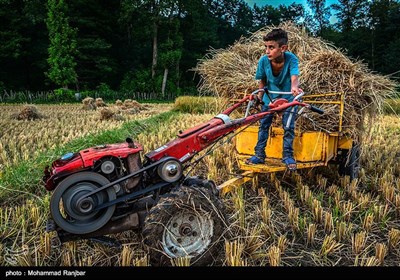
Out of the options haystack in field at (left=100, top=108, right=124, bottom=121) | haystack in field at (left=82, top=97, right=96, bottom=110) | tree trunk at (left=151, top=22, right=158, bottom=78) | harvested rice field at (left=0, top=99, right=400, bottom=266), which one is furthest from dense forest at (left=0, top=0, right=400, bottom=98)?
harvested rice field at (left=0, top=99, right=400, bottom=266)

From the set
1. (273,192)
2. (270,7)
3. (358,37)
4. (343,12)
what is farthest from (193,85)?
(273,192)

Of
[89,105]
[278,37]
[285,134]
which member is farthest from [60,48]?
[285,134]

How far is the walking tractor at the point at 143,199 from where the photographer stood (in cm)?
273

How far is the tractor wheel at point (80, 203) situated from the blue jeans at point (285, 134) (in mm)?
2193

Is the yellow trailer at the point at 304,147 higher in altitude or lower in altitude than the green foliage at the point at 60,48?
lower

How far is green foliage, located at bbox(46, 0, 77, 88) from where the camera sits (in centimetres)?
3203

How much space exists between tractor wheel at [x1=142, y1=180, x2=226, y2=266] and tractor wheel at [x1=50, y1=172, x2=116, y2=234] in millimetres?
355

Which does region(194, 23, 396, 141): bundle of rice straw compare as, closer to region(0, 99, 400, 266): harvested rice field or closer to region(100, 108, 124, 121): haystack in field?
region(0, 99, 400, 266): harvested rice field

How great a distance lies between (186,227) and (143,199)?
42 centimetres

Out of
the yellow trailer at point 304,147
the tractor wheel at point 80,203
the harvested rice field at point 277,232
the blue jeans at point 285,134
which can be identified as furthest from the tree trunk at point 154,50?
the tractor wheel at point 80,203

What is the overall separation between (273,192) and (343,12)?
196ft

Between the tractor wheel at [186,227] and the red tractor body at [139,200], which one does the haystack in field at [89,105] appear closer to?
the red tractor body at [139,200]

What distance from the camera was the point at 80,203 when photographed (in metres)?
2.68

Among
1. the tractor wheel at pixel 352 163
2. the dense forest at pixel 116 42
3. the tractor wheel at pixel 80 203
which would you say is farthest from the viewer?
the dense forest at pixel 116 42
